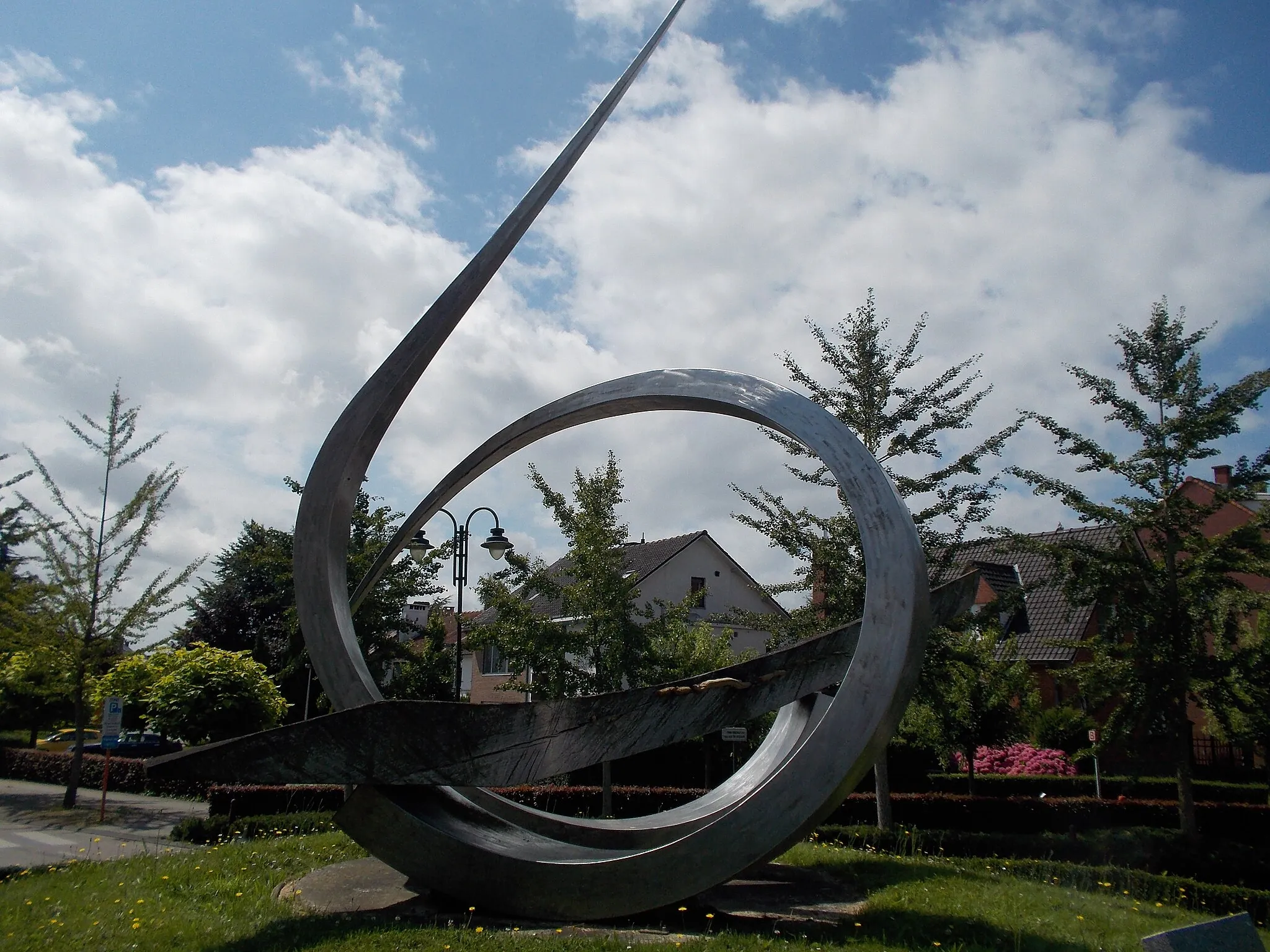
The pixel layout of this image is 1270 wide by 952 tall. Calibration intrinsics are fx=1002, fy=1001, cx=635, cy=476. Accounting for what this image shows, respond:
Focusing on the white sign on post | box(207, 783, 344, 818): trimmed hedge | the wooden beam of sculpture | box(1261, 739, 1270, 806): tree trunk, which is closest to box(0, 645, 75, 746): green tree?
the white sign on post

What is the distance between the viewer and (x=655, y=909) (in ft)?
26.5

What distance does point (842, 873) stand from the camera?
1055 centimetres

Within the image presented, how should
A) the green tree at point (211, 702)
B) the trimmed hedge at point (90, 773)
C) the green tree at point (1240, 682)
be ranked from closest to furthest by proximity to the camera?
the green tree at point (1240, 682) < the green tree at point (211, 702) < the trimmed hedge at point (90, 773)

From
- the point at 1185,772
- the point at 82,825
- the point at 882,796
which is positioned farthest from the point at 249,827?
the point at 1185,772

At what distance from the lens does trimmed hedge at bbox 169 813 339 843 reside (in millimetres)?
14320

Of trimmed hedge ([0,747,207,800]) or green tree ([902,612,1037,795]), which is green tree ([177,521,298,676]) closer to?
trimmed hedge ([0,747,207,800])

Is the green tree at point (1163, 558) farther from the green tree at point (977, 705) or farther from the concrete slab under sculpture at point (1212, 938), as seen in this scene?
the concrete slab under sculpture at point (1212, 938)

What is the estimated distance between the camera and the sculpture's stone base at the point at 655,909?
25.8 feet

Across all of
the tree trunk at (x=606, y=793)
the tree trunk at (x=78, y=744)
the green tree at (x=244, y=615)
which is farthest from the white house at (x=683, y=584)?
the tree trunk at (x=606, y=793)

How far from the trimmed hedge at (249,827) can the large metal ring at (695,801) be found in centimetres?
559

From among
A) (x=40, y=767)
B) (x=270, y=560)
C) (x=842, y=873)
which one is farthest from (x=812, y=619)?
(x=40, y=767)

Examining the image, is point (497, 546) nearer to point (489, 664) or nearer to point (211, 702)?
point (211, 702)

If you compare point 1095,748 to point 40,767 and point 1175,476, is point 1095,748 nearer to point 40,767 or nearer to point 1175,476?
point 1175,476

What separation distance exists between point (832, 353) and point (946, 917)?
402 inches
